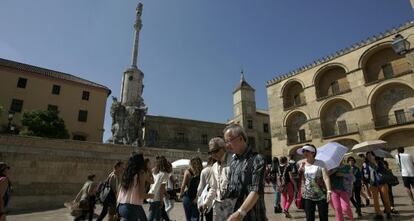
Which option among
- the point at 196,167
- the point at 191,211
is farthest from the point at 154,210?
the point at 196,167

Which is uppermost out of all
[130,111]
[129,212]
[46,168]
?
[130,111]

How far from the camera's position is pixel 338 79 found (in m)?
27.5

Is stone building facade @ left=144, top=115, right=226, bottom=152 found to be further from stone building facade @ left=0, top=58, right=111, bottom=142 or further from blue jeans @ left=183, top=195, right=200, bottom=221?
blue jeans @ left=183, top=195, right=200, bottom=221

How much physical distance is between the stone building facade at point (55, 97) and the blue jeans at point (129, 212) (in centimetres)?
2992

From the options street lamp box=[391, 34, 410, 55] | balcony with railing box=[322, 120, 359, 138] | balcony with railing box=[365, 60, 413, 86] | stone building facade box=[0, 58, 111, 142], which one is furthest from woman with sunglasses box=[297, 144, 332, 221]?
stone building facade box=[0, 58, 111, 142]

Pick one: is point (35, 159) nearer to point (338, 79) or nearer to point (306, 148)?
point (306, 148)

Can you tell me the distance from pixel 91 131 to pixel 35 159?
1840 centimetres

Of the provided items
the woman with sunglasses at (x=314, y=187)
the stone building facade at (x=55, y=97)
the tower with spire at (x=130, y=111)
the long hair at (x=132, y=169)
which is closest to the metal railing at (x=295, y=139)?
the tower with spire at (x=130, y=111)

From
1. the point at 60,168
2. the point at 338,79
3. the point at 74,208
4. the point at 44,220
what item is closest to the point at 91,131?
the point at 60,168

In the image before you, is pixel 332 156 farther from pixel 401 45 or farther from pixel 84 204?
pixel 84 204

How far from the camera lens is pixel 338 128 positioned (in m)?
26.2

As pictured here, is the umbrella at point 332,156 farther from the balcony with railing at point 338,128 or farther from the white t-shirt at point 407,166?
the balcony with railing at point 338,128

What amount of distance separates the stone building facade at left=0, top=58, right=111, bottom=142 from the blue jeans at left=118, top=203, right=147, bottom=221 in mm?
29919

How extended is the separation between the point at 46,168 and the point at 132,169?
13.8 metres
